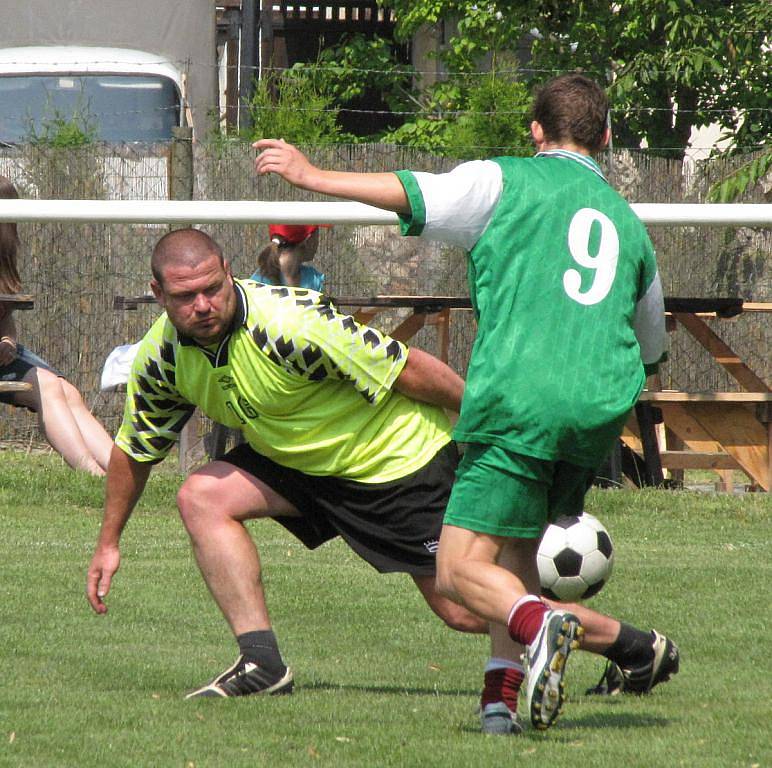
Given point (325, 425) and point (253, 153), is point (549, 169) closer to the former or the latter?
point (325, 425)

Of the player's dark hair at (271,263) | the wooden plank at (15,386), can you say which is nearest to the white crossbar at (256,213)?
the wooden plank at (15,386)

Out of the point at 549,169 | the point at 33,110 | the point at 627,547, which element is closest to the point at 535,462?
the point at 549,169

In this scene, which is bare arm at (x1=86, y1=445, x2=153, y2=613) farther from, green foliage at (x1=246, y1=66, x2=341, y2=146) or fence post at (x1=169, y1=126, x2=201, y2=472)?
green foliage at (x1=246, y1=66, x2=341, y2=146)

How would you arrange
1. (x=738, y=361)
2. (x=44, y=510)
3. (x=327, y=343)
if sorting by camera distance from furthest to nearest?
(x=738, y=361) < (x=44, y=510) < (x=327, y=343)

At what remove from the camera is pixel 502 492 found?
13.4 ft

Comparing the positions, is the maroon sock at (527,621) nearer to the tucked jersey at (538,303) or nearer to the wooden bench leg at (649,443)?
the tucked jersey at (538,303)

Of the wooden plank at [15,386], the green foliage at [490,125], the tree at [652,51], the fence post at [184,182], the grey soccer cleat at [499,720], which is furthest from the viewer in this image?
the tree at [652,51]

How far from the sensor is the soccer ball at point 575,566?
5.45 m

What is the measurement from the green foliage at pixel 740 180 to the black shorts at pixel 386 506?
7669 mm

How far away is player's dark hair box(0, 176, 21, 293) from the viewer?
8438 mm

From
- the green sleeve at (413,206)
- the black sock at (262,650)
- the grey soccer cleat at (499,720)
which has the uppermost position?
the green sleeve at (413,206)

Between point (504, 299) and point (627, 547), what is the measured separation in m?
4.64

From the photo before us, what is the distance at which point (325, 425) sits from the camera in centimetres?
493

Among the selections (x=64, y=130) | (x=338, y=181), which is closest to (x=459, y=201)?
(x=338, y=181)
